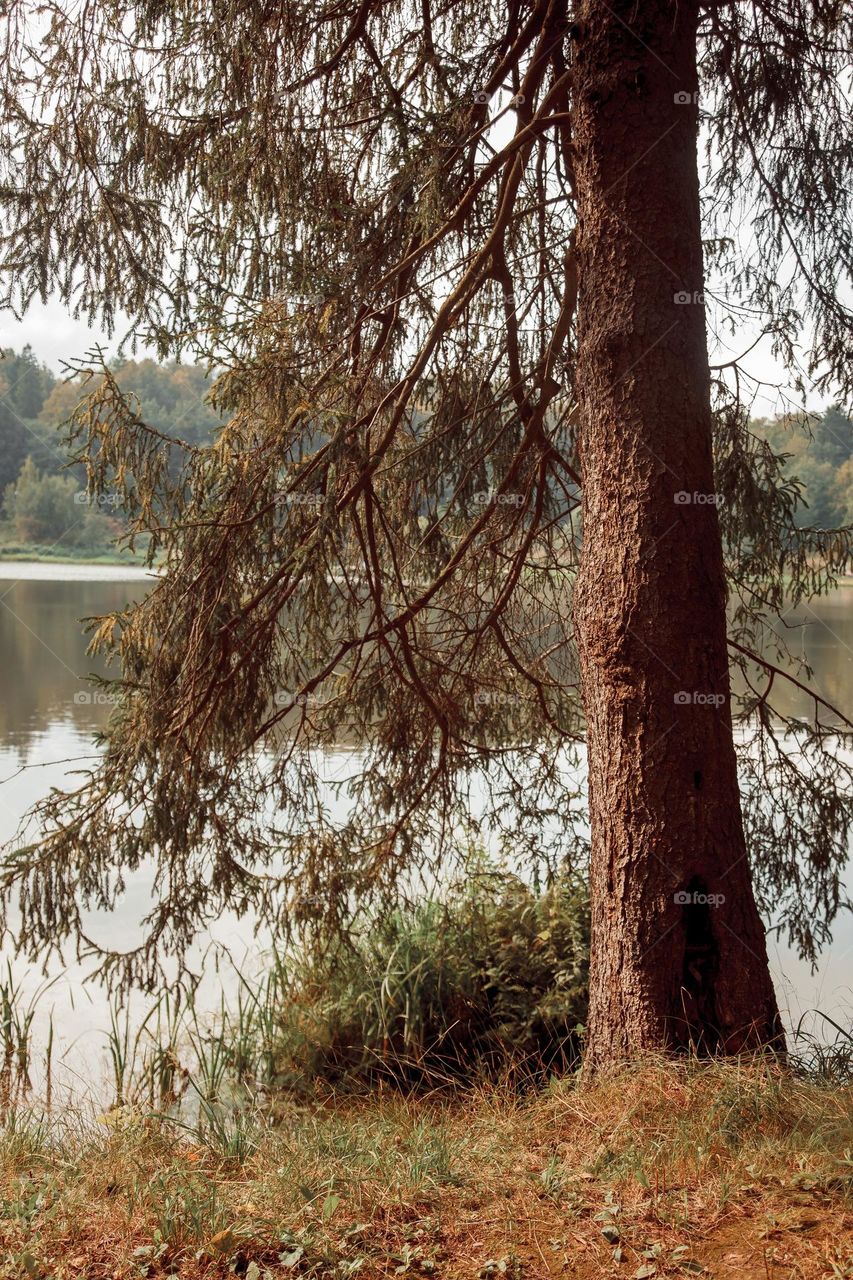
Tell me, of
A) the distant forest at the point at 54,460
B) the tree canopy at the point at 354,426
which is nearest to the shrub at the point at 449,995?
the tree canopy at the point at 354,426

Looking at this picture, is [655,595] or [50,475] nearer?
[655,595]

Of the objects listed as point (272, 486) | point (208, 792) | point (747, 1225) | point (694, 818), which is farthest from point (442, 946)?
point (747, 1225)

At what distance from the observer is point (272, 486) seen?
3.95 meters

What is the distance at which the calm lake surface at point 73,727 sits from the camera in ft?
18.3

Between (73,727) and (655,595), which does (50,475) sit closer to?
(73,727)

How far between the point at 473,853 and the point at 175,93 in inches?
143

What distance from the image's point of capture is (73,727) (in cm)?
1084

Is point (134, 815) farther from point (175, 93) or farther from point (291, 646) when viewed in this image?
point (175, 93)

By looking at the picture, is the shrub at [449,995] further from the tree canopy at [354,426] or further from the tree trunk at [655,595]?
the tree trunk at [655,595]

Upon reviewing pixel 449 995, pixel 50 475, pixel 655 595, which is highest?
pixel 50 475

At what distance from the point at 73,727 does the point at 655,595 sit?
27.8 feet

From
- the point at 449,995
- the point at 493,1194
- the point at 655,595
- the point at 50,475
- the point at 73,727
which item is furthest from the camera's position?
the point at 50,475

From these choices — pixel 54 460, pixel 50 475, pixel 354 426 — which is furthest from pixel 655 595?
pixel 54 460

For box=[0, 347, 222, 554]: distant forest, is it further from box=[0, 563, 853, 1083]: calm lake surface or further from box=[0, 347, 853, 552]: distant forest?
box=[0, 563, 853, 1083]: calm lake surface
